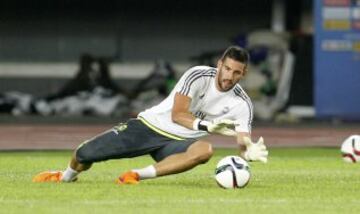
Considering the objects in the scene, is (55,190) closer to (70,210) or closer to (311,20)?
(70,210)

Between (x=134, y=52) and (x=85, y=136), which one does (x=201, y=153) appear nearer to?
(x=85, y=136)

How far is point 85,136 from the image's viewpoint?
24.9 meters

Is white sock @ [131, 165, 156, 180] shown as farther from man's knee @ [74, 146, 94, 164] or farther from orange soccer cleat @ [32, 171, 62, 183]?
orange soccer cleat @ [32, 171, 62, 183]

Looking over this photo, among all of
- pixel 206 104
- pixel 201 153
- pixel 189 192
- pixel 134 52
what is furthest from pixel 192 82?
pixel 134 52

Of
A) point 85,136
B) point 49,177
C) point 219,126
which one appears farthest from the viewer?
point 85,136

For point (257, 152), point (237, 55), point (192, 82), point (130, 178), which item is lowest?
point (130, 178)

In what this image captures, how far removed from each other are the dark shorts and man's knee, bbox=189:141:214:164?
0.17 m

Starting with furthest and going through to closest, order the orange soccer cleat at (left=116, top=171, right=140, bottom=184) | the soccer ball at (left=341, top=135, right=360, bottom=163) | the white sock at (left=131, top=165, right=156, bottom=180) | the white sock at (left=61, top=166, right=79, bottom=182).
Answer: the soccer ball at (left=341, top=135, right=360, bottom=163), the white sock at (left=61, top=166, right=79, bottom=182), the orange soccer cleat at (left=116, top=171, right=140, bottom=184), the white sock at (left=131, top=165, right=156, bottom=180)

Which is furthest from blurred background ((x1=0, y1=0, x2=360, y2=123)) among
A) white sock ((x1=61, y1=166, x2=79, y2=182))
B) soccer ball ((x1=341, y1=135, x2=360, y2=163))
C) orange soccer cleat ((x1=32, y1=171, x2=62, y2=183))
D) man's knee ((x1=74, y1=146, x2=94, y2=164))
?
man's knee ((x1=74, y1=146, x2=94, y2=164))

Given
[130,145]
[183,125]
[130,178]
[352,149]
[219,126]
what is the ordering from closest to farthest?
[219,126], [183,125], [130,145], [130,178], [352,149]

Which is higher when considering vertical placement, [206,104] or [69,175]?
[206,104]

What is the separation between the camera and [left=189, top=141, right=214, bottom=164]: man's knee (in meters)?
12.8

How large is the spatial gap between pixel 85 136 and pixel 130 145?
11795mm

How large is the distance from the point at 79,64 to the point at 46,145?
8.72 meters
